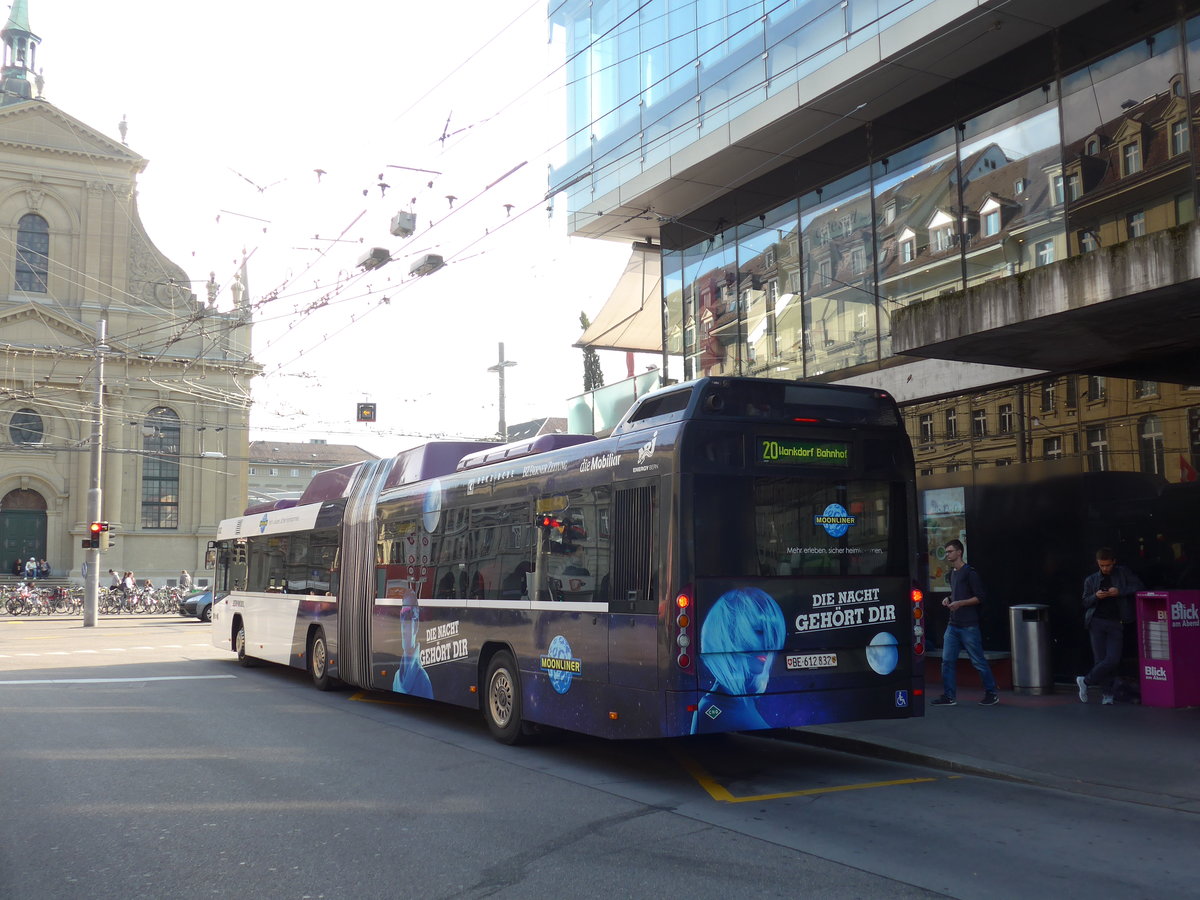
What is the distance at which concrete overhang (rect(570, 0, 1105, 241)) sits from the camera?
506 inches

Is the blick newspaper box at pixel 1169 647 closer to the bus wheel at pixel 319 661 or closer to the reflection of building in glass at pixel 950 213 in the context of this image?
the reflection of building in glass at pixel 950 213

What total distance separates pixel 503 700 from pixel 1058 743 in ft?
16.3

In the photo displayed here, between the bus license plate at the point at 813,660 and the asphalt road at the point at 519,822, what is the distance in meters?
0.90

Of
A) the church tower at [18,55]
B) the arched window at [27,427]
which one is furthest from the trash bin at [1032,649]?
the church tower at [18,55]

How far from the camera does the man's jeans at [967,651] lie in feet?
38.1

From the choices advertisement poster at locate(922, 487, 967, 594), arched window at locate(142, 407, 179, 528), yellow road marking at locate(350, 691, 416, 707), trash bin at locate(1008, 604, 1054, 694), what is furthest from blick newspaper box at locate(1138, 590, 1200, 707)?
arched window at locate(142, 407, 179, 528)

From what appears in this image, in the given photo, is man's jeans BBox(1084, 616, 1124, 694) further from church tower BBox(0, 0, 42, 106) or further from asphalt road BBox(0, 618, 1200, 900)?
church tower BBox(0, 0, 42, 106)

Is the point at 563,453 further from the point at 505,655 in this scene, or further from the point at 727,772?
the point at 727,772

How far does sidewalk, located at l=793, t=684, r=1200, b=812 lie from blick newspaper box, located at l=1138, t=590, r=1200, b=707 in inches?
9.9

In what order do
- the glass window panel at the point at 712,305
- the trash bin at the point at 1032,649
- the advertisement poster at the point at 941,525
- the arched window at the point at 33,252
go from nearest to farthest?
the trash bin at the point at 1032,649 → the advertisement poster at the point at 941,525 → the glass window panel at the point at 712,305 → the arched window at the point at 33,252

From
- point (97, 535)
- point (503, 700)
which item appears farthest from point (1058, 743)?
point (97, 535)

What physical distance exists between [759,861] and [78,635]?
2693 centimetres

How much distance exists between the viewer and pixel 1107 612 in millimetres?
11445

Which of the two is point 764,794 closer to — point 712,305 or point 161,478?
point 712,305
